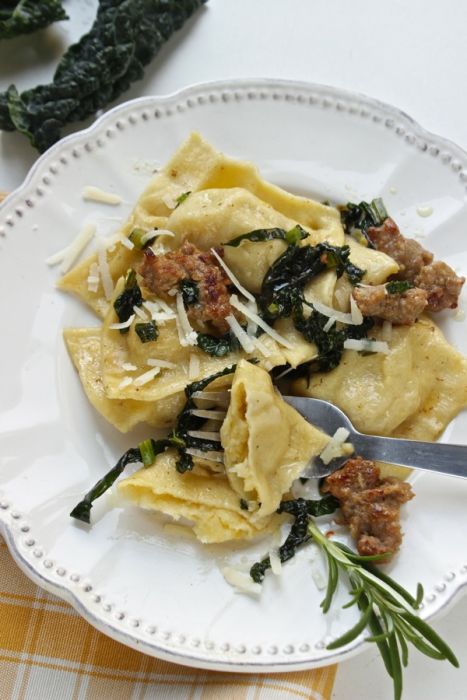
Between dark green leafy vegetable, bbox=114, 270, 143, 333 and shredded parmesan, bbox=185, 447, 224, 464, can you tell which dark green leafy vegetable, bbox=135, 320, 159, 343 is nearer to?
dark green leafy vegetable, bbox=114, 270, 143, 333

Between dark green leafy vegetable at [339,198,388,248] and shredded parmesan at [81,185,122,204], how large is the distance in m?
1.38

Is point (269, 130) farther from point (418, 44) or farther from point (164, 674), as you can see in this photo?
point (164, 674)

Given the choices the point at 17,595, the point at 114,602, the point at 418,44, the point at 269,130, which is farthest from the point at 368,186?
the point at 17,595

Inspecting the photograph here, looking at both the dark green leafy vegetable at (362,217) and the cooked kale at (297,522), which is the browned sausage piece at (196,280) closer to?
the dark green leafy vegetable at (362,217)

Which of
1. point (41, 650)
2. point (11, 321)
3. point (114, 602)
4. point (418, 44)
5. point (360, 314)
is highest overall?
point (418, 44)

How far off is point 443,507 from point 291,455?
0.84 meters

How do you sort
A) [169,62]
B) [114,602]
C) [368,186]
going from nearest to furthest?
[114,602] → [368,186] → [169,62]

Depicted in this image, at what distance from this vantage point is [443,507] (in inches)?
154

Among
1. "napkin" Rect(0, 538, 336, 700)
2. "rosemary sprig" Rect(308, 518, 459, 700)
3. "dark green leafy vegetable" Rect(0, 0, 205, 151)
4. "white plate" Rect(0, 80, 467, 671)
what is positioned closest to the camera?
"rosemary sprig" Rect(308, 518, 459, 700)

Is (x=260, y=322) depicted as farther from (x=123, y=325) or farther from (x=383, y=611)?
(x=383, y=611)

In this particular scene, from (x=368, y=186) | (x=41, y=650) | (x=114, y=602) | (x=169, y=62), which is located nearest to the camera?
(x=114, y=602)

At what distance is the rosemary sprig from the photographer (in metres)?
3.40

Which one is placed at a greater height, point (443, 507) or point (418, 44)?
point (418, 44)

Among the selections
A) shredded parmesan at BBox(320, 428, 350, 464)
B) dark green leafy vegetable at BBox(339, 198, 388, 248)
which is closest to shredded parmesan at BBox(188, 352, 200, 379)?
shredded parmesan at BBox(320, 428, 350, 464)
